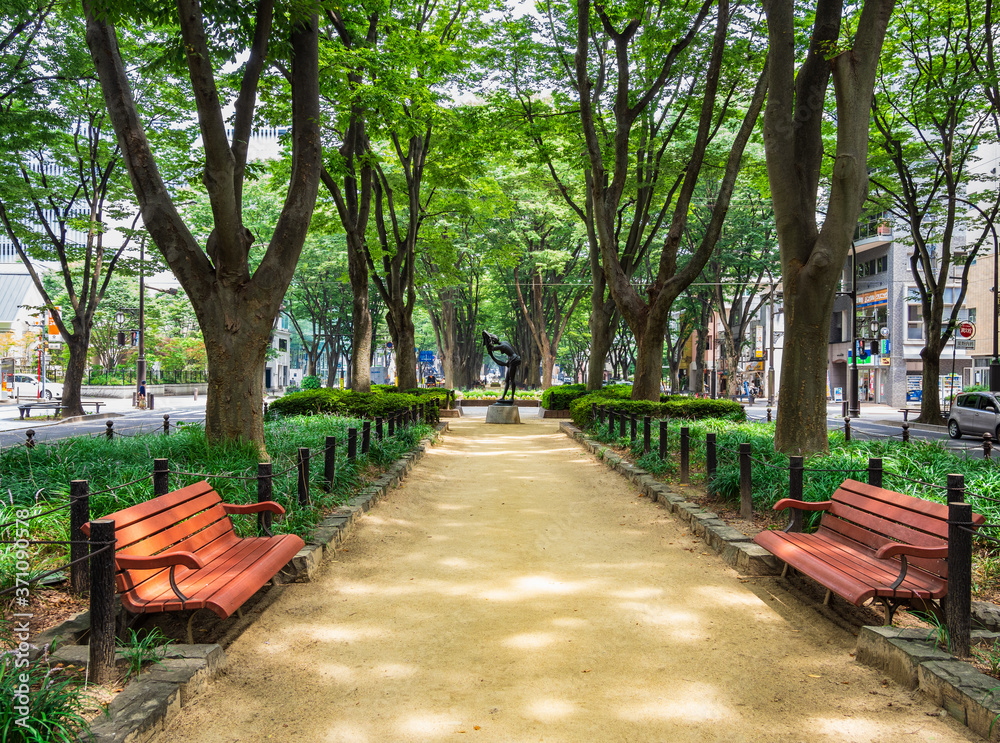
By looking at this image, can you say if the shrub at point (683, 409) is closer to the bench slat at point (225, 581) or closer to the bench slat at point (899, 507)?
the bench slat at point (899, 507)

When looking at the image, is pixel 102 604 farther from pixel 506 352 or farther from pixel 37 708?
pixel 506 352

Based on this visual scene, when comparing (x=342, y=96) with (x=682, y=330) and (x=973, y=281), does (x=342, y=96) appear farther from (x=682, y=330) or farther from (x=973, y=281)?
(x=973, y=281)

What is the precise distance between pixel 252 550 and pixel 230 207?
17.1ft

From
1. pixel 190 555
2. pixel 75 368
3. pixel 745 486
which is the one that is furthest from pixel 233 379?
pixel 75 368

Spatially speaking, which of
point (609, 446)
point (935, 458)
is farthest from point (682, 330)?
point (935, 458)

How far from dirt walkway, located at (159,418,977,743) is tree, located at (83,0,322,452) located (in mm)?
3104

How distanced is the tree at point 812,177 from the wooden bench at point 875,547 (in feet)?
12.2

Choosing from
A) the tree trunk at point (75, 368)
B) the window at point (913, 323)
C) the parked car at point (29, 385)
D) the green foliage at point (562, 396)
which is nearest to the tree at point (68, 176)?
the tree trunk at point (75, 368)

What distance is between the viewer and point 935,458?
8367mm

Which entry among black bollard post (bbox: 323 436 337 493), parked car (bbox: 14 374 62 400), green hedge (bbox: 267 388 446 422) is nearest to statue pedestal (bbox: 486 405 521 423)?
green hedge (bbox: 267 388 446 422)

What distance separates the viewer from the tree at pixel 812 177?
8.64 m

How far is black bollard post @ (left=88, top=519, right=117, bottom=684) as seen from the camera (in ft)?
11.3

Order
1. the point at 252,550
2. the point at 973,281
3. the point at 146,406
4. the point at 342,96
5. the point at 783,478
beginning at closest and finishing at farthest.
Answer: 1. the point at 252,550
2. the point at 783,478
3. the point at 342,96
4. the point at 146,406
5. the point at 973,281

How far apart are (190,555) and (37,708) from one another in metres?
1.04
